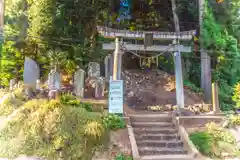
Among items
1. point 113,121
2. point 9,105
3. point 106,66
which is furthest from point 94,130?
point 106,66

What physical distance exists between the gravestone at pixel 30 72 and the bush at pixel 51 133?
5028 mm

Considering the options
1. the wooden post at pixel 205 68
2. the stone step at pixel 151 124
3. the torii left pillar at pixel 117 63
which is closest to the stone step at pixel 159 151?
the stone step at pixel 151 124

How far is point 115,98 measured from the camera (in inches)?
384

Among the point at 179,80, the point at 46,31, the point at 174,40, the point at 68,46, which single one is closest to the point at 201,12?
the point at 174,40

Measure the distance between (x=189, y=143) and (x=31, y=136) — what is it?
526cm

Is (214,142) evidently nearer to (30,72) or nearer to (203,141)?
(203,141)

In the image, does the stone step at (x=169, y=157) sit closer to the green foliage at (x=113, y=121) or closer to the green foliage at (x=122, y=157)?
the green foliage at (x=122, y=157)

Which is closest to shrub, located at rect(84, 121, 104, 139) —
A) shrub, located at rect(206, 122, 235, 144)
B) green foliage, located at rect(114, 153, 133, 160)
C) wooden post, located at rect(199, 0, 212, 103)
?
green foliage, located at rect(114, 153, 133, 160)

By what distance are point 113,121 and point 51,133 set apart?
7.84 feet

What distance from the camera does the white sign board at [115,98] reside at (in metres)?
9.66

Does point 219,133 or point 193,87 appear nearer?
point 219,133

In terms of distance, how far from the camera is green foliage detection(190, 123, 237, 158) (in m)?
8.58

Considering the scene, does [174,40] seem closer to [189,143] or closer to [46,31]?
[189,143]

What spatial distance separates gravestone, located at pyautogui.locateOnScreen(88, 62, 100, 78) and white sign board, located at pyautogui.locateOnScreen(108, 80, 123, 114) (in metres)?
4.90
